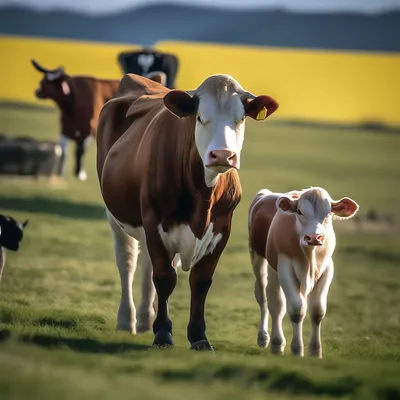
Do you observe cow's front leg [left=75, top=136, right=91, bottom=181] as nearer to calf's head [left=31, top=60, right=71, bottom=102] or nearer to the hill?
calf's head [left=31, top=60, right=71, bottom=102]

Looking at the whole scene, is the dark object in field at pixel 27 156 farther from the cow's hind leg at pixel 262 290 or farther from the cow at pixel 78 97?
the cow's hind leg at pixel 262 290

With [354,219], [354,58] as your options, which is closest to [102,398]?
[354,219]

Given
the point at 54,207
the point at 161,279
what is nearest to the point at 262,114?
the point at 161,279

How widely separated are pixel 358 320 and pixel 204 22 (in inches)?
2760

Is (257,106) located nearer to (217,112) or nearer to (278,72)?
(217,112)

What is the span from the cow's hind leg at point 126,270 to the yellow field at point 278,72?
139ft

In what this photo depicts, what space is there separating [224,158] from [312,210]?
1287 mm

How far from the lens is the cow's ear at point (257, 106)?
9.34 meters

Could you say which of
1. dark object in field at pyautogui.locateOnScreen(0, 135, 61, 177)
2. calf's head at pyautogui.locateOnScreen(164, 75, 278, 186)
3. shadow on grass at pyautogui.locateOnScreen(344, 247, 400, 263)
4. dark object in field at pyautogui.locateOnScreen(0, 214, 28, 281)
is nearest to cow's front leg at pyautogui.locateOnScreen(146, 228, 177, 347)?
calf's head at pyautogui.locateOnScreen(164, 75, 278, 186)

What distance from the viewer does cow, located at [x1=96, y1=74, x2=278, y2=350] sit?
923 cm

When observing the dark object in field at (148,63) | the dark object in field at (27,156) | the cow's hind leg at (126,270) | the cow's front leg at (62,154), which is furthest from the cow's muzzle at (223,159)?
the cow's front leg at (62,154)

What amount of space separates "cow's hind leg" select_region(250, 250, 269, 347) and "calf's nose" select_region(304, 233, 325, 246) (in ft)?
5.65

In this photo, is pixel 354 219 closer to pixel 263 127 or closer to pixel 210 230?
pixel 210 230

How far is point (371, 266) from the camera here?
2100 cm
